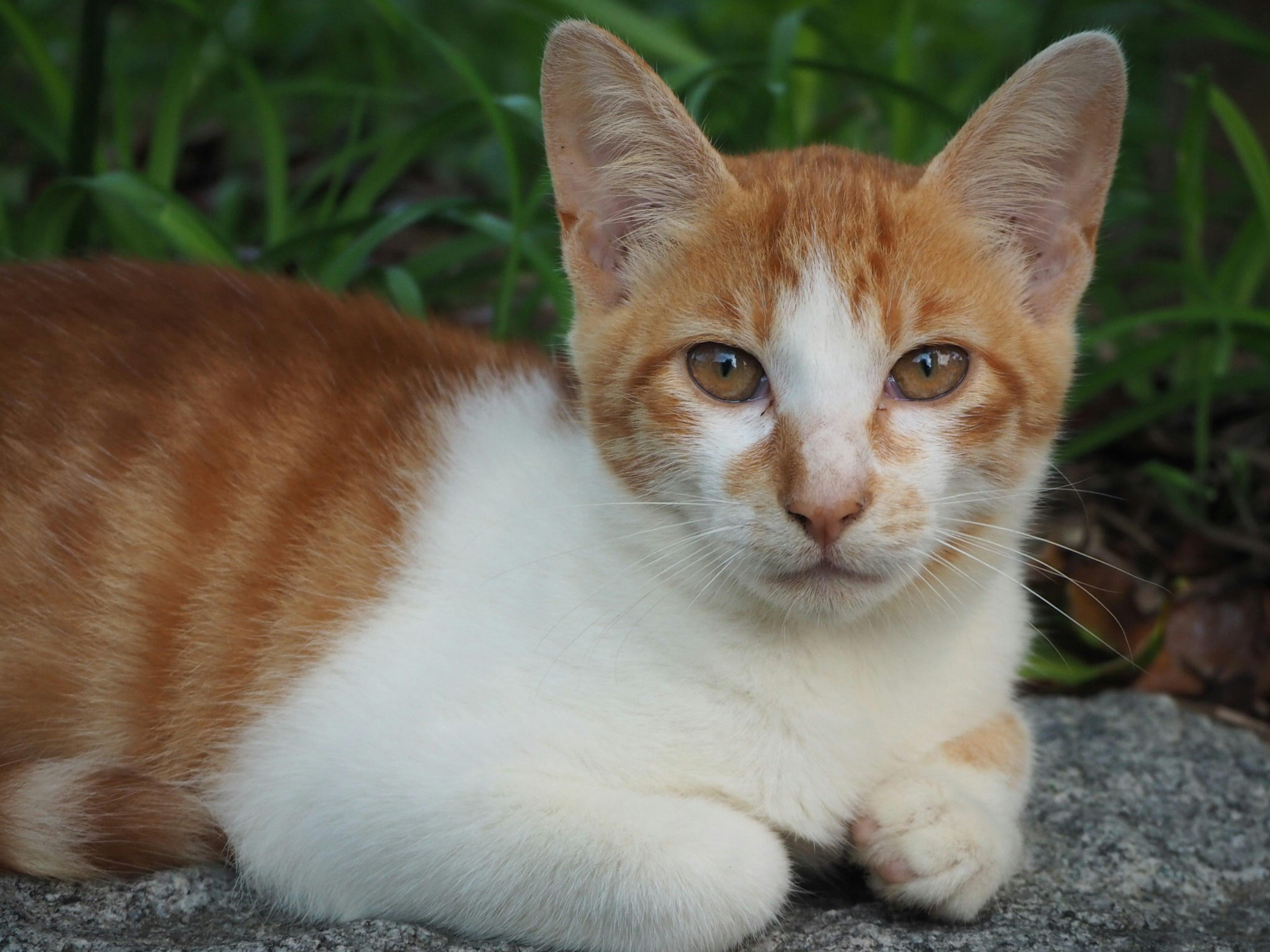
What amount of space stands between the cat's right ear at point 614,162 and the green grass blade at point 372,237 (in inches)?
32.2

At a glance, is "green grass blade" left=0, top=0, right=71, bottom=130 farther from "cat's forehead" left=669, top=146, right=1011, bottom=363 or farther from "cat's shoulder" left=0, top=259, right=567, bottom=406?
"cat's forehead" left=669, top=146, right=1011, bottom=363

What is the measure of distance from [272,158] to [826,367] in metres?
1.87

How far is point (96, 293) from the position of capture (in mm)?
2000

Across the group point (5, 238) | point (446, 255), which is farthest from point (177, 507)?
point (5, 238)

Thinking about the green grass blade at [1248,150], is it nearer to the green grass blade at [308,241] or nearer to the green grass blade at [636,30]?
the green grass blade at [636,30]

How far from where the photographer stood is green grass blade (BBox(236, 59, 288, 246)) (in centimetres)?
289

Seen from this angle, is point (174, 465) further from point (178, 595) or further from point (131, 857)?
point (131, 857)

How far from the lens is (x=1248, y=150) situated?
2615mm

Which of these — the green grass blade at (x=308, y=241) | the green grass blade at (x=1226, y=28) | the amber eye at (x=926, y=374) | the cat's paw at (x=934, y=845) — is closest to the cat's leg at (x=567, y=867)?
the cat's paw at (x=934, y=845)

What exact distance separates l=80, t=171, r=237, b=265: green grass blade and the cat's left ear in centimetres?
135

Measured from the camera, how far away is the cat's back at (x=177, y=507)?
1.80 metres

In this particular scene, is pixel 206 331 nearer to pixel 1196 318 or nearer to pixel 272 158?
pixel 272 158

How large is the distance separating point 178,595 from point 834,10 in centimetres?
300

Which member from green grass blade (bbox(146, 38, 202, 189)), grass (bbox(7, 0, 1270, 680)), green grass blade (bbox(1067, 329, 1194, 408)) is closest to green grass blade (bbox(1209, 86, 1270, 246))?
grass (bbox(7, 0, 1270, 680))
